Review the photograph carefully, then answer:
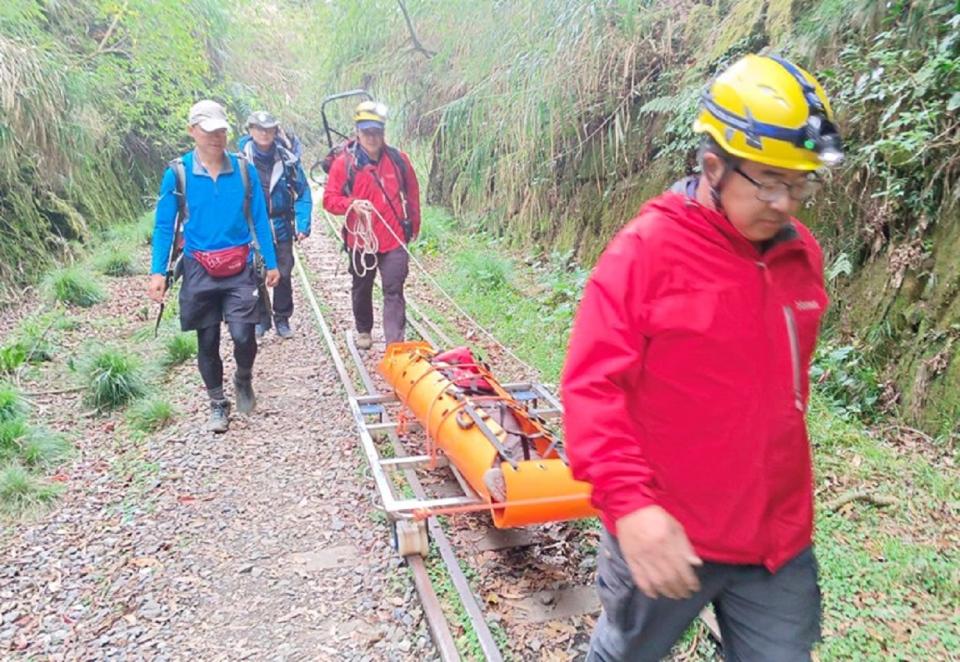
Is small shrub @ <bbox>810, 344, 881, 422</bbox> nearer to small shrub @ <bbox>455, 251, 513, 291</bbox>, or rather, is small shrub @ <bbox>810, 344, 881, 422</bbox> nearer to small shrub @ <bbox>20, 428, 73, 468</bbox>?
small shrub @ <bbox>455, 251, 513, 291</bbox>

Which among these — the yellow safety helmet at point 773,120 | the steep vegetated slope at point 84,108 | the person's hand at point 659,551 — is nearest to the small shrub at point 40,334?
the steep vegetated slope at point 84,108

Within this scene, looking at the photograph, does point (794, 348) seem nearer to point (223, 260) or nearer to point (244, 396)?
point (223, 260)

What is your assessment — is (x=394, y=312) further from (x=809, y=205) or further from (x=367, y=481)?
(x=809, y=205)

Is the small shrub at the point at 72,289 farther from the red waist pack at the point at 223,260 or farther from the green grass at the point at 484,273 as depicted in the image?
the red waist pack at the point at 223,260

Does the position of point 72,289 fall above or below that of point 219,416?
below

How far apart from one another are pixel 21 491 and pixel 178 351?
2.80 m

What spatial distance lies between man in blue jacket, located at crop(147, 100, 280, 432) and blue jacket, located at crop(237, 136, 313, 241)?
1.82 m

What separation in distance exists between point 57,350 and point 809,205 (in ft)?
25.1

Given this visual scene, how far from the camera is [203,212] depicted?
5391mm

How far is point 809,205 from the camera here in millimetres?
5914

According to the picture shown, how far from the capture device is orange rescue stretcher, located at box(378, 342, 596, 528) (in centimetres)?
342

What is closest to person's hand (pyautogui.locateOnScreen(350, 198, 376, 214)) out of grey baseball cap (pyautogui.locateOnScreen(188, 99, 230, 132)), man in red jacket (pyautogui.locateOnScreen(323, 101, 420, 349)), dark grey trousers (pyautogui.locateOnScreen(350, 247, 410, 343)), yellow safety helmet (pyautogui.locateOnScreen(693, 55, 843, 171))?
man in red jacket (pyautogui.locateOnScreen(323, 101, 420, 349))

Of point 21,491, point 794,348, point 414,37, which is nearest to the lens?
point 794,348

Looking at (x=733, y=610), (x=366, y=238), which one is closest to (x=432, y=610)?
(x=733, y=610)
